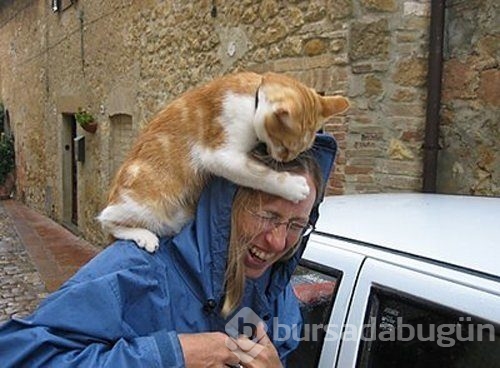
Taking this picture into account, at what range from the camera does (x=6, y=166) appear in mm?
18812

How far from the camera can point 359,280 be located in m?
1.64

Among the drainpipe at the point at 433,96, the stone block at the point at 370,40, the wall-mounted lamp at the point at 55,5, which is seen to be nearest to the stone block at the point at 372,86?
the stone block at the point at 370,40

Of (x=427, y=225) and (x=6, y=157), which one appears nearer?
(x=427, y=225)

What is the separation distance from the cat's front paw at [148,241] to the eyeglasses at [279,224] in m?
0.26

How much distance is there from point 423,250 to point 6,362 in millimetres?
1072

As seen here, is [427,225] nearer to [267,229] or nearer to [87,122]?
[267,229]

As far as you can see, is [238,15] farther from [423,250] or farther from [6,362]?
[6,362]

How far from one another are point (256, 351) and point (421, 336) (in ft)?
1.43

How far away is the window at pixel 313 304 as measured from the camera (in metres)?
1.75

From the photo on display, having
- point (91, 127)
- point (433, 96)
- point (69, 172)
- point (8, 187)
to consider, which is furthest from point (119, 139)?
point (8, 187)

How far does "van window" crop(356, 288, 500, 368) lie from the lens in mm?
1337

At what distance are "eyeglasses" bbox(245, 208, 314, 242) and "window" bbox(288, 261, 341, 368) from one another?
10.0 inches

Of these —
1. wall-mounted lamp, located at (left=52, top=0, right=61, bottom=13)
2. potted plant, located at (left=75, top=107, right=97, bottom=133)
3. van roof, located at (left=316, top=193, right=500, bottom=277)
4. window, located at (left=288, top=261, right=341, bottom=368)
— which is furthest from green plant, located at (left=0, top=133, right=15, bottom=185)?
window, located at (left=288, top=261, right=341, bottom=368)

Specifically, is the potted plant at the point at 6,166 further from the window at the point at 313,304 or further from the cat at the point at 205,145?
the window at the point at 313,304
